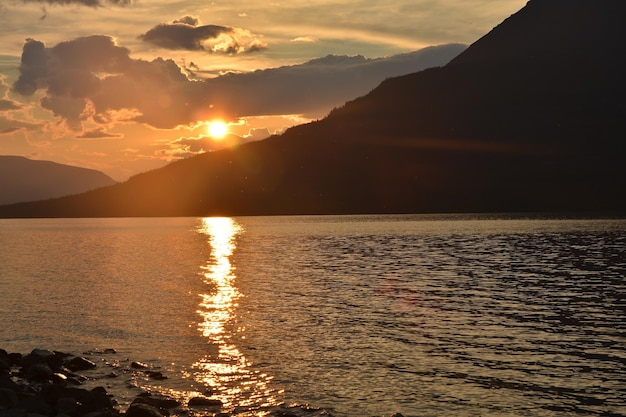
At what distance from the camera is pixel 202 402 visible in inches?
1219

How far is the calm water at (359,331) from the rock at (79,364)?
1.93m

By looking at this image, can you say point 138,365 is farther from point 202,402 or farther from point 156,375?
point 202,402

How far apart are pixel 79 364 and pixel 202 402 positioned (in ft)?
36.0

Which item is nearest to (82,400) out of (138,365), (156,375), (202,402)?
(202,402)

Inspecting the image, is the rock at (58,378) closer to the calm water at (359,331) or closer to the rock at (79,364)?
the calm water at (359,331)

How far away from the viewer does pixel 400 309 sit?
186 ft

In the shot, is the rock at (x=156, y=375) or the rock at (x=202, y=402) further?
the rock at (x=156, y=375)

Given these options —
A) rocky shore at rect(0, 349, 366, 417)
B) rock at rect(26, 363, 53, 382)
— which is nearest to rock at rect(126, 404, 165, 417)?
rocky shore at rect(0, 349, 366, 417)

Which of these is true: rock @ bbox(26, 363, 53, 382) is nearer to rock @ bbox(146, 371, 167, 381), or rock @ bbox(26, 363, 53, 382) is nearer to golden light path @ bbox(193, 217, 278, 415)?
rock @ bbox(146, 371, 167, 381)

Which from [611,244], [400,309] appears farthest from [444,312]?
[611,244]

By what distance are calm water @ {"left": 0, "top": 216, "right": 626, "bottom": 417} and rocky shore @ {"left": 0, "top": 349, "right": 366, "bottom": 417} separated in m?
1.11

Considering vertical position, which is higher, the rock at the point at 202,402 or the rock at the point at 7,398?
the rock at the point at 7,398

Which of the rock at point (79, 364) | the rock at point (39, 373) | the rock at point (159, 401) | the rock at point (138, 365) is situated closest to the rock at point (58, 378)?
the rock at point (39, 373)

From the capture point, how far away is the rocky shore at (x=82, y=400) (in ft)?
93.5
